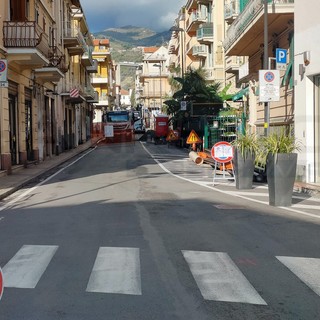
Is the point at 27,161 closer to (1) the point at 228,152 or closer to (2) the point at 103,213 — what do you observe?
(1) the point at 228,152

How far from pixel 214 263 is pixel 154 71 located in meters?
116

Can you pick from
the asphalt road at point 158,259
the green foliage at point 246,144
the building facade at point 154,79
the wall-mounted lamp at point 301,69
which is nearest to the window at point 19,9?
the asphalt road at point 158,259

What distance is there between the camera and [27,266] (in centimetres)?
668

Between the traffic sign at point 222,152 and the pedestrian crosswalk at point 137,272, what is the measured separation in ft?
29.1

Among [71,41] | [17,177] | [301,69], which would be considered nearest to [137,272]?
[301,69]

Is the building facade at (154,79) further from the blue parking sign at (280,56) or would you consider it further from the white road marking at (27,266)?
the white road marking at (27,266)

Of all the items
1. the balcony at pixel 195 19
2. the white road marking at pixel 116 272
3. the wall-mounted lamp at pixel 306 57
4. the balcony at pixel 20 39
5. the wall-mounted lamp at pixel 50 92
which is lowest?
the white road marking at pixel 116 272

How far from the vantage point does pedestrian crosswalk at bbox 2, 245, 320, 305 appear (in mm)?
5598

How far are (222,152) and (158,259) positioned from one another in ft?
31.2

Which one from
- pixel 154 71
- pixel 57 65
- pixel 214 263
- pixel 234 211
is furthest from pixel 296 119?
pixel 154 71

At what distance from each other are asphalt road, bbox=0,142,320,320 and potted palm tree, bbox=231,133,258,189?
216 centimetres

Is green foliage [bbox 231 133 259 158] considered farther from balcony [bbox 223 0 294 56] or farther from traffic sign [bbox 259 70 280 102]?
balcony [bbox 223 0 294 56]

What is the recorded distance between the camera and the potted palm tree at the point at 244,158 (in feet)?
46.7

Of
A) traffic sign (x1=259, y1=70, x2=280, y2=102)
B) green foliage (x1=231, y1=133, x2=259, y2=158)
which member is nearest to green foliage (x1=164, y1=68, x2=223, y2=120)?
traffic sign (x1=259, y1=70, x2=280, y2=102)
